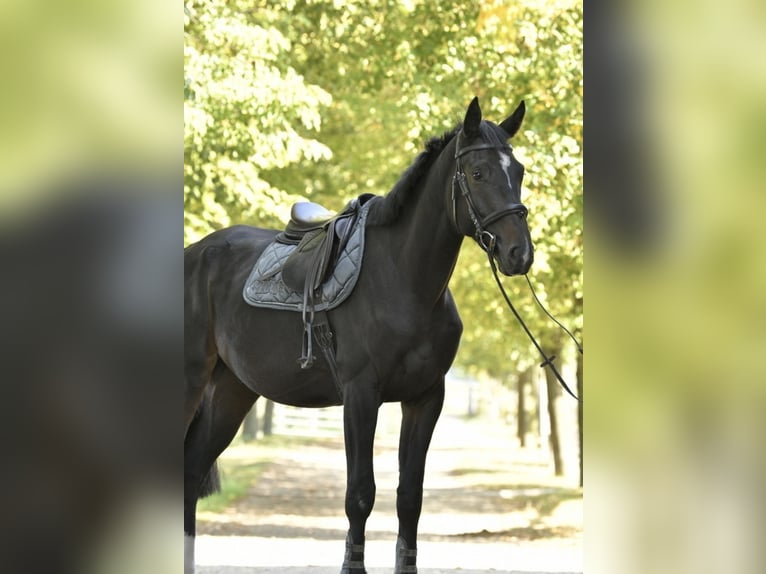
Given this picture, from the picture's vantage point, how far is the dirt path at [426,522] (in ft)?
33.8

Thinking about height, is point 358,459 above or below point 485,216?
below

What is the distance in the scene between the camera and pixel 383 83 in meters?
14.4

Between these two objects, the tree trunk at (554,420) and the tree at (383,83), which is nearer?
the tree at (383,83)

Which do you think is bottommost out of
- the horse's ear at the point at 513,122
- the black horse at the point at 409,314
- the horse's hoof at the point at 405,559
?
the horse's hoof at the point at 405,559

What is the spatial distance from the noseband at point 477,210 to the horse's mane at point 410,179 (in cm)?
32

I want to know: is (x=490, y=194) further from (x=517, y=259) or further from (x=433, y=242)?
(x=433, y=242)

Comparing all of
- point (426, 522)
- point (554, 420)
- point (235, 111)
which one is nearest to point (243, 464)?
point (554, 420)

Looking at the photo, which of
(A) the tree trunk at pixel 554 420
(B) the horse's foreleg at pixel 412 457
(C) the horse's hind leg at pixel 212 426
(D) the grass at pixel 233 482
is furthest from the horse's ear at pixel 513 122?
(A) the tree trunk at pixel 554 420

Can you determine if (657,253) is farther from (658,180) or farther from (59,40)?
(59,40)

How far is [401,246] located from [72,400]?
4.12 meters

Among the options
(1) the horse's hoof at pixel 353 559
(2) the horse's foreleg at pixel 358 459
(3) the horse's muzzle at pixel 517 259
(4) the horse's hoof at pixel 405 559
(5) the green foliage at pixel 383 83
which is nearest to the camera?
(3) the horse's muzzle at pixel 517 259

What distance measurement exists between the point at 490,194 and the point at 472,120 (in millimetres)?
371

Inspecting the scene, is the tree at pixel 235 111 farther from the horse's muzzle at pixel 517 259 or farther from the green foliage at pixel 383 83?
the horse's muzzle at pixel 517 259

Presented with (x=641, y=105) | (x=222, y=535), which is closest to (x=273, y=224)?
(x=222, y=535)
